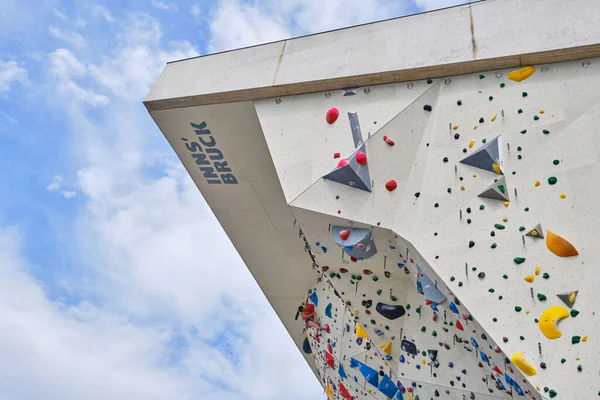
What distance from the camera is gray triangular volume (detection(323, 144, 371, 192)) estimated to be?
7.14m

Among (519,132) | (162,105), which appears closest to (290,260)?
(162,105)

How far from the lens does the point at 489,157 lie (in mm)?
6383

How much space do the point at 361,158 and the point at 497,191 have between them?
70.4 inches

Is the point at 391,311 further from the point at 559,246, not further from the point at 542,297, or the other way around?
the point at 559,246

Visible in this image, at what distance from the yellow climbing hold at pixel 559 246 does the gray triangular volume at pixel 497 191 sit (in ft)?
2.07

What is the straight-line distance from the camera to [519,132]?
6410 mm

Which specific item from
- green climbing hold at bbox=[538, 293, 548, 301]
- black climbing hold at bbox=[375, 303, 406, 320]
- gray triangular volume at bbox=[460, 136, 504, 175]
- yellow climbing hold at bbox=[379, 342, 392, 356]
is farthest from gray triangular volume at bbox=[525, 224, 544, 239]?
yellow climbing hold at bbox=[379, 342, 392, 356]

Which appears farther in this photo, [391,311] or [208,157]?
[208,157]

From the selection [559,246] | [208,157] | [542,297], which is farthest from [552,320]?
[208,157]

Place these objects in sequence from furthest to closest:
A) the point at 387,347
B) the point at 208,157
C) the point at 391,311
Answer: the point at 208,157 → the point at 387,347 → the point at 391,311

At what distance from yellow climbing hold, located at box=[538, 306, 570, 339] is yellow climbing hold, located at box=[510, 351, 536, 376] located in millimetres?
325

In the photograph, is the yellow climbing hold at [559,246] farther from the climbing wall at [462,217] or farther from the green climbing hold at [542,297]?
the green climbing hold at [542,297]

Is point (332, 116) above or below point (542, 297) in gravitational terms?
above

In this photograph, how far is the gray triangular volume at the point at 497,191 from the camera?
6.18m
